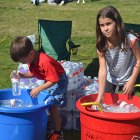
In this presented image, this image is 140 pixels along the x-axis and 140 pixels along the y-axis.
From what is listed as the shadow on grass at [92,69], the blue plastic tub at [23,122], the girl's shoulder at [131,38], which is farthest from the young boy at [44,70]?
the shadow on grass at [92,69]

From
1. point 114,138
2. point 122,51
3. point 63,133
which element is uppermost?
point 122,51

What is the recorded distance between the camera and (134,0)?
14.9m

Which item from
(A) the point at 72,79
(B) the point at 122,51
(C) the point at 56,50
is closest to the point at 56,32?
(C) the point at 56,50

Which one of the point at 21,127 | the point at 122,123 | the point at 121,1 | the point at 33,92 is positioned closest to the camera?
the point at 122,123

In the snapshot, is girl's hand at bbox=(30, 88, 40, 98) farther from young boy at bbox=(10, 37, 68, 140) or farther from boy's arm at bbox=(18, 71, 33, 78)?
boy's arm at bbox=(18, 71, 33, 78)

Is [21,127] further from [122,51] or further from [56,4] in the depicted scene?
[56,4]

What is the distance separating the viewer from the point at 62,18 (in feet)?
35.2

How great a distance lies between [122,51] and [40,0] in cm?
1095

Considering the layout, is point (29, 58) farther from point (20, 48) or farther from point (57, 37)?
point (57, 37)

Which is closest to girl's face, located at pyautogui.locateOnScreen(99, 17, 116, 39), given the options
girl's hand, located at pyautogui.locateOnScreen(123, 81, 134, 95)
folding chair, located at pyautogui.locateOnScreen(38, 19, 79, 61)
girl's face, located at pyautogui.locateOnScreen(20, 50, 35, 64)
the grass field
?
girl's hand, located at pyautogui.locateOnScreen(123, 81, 134, 95)

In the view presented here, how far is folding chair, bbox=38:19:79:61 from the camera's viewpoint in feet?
18.4

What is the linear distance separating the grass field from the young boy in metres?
0.34

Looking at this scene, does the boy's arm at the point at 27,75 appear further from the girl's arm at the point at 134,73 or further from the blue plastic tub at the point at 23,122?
the girl's arm at the point at 134,73

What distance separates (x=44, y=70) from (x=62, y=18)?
780 cm
